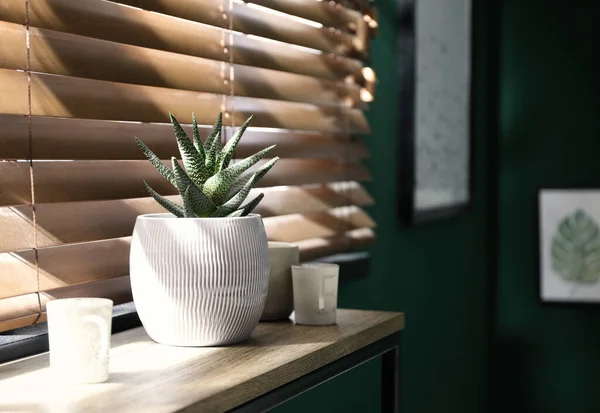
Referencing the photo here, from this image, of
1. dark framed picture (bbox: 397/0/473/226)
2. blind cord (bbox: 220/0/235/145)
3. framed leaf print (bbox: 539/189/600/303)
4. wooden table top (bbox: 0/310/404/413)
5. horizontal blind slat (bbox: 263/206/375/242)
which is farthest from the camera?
framed leaf print (bbox: 539/189/600/303)

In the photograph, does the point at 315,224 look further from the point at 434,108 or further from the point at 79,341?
the point at 434,108

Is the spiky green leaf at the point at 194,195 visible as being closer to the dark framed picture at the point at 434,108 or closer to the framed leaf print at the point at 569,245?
the dark framed picture at the point at 434,108

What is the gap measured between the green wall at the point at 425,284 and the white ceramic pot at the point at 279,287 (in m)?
0.58

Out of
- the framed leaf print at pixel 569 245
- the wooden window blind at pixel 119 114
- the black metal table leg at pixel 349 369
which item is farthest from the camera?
the framed leaf print at pixel 569 245

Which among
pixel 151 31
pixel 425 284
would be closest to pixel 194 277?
pixel 151 31

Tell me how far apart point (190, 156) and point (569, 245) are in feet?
8.70

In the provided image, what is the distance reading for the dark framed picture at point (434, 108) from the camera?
99.3 inches

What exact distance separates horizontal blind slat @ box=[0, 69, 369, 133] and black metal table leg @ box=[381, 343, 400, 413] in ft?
1.65

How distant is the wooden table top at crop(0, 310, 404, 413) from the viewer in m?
0.84

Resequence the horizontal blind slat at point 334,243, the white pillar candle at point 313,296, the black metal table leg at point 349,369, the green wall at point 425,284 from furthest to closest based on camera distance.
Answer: the green wall at point 425,284 → the horizontal blind slat at point 334,243 → the white pillar candle at point 313,296 → the black metal table leg at point 349,369

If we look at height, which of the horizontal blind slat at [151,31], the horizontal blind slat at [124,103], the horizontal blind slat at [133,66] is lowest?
the horizontal blind slat at [124,103]

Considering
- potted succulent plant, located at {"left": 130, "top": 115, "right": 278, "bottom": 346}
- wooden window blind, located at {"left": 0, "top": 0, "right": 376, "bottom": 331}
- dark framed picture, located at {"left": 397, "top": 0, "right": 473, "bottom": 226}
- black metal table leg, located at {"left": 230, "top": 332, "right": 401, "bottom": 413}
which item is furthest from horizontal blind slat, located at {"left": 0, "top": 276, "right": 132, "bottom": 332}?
dark framed picture, located at {"left": 397, "top": 0, "right": 473, "bottom": 226}

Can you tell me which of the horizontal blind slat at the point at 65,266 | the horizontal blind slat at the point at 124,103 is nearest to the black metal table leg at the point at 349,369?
the horizontal blind slat at the point at 65,266

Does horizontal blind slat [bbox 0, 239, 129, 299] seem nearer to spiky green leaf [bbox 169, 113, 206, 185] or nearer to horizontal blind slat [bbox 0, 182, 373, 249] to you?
horizontal blind slat [bbox 0, 182, 373, 249]
